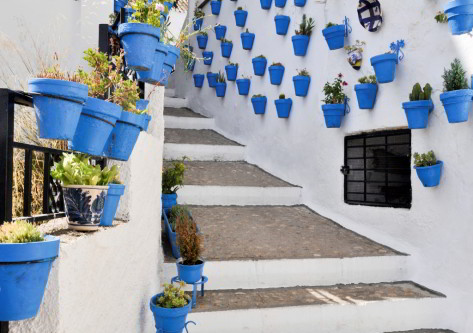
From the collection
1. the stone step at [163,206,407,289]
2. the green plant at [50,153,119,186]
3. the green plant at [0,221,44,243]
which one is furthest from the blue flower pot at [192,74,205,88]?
the green plant at [0,221,44,243]

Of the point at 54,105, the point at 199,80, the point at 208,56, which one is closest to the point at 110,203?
the point at 54,105

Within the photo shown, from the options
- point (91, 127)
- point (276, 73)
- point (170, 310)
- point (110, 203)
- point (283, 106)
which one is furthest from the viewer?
point (276, 73)

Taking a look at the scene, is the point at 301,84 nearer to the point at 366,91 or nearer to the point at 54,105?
the point at 366,91

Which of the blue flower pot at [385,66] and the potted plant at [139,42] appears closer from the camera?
the potted plant at [139,42]

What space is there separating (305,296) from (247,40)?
182 inches

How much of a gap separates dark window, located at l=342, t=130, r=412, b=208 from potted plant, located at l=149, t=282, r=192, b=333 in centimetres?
238

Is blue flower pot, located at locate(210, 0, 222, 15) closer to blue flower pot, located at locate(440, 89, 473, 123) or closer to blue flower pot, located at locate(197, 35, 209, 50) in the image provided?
blue flower pot, located at locate(197, 35, 209, 50)

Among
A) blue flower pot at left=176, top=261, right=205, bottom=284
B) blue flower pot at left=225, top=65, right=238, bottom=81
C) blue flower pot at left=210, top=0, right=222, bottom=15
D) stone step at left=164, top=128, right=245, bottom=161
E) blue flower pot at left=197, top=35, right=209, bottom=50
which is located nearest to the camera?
blue flower pot at left=176, top=261, right=205, bottom=284

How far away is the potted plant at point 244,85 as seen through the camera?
6.61 metres

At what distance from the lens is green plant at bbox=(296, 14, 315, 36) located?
520 centimetres

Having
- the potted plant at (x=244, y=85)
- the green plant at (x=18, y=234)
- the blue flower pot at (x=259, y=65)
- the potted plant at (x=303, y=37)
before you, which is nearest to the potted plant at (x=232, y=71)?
the potted plant at (x=244, y=85)

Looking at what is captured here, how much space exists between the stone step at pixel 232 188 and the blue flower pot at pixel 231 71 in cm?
199

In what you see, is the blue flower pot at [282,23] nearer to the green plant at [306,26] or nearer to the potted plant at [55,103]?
the green plant at [306,26]

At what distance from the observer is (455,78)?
308 cm
